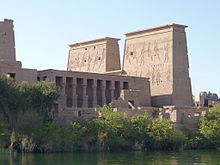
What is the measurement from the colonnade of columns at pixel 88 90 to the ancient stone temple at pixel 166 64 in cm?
381

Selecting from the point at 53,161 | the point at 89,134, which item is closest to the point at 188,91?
the point at 89,134

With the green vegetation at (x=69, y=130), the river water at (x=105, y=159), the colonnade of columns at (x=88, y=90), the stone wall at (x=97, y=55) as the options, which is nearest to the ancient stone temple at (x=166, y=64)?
the colonnade of columns at (x=88, y=90)

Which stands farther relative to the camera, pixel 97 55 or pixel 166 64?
pixel 97 55

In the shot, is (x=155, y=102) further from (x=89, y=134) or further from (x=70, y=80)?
(x=89, y=134)

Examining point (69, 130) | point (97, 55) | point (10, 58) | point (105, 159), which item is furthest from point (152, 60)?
point (105, 159)

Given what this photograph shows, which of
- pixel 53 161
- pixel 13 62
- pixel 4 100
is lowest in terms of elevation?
pixel 53 161

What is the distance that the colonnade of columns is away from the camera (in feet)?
206

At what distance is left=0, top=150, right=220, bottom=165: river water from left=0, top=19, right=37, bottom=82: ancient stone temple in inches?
650

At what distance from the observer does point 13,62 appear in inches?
2237

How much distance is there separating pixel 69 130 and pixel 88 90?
21.2 metres

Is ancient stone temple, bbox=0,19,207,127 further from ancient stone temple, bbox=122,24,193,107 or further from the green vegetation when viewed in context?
the green vegetation

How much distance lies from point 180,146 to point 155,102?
1761 centimetres

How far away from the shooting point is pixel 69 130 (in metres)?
44.6

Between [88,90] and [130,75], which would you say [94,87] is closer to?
[88,90]
